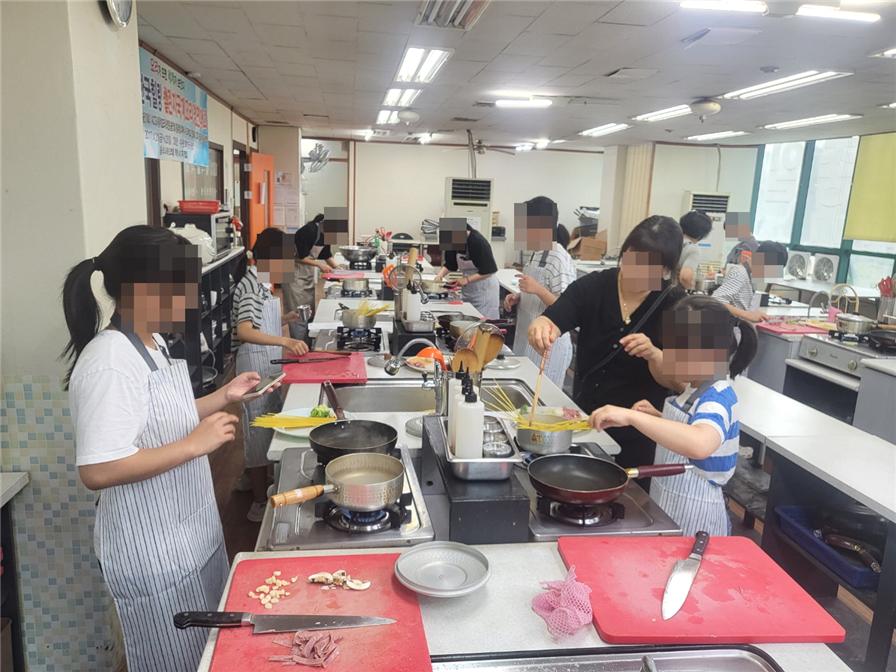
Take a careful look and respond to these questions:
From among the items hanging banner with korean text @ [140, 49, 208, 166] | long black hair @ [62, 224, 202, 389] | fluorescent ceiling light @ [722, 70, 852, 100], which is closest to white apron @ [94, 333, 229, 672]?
long black hair @ [62, 224, 202, 389]

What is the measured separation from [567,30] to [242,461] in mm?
3734

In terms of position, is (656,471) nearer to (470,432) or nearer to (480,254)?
(470,432)

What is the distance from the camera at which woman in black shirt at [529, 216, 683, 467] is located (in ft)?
7.47

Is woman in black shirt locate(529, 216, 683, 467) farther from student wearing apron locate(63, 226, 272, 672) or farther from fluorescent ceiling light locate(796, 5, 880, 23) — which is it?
fluorescent ceiling light locate(796, 5, 880, 23)

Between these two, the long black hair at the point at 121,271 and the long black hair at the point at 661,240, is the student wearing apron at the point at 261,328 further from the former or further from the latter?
the long black hair at the point at 661,240

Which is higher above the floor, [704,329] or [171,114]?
[171,114]

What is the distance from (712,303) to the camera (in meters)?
1.69

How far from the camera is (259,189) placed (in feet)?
31.3

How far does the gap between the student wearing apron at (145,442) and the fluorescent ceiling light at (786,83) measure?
5.59m


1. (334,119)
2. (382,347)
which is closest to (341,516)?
(382,347)

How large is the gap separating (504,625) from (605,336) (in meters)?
1.48

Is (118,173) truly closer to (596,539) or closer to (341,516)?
(341,516)

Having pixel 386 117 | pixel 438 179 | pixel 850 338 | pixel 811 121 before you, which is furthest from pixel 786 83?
pixel 438 179

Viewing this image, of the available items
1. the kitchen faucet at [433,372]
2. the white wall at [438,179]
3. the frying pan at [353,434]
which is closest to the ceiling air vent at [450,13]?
the kitchen faucet at [433,372]
